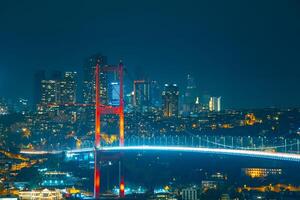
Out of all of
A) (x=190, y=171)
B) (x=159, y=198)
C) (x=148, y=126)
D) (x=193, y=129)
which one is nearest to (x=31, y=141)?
(x=148, y=126)

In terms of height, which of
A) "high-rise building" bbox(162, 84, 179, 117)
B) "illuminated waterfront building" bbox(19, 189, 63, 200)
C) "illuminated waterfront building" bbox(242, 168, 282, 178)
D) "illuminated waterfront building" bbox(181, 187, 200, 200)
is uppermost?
"high-rise building" bbox(162, 84, 179, 117)

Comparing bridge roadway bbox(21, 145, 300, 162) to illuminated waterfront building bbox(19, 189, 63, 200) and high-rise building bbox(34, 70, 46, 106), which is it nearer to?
illuminated waterfront building bbox(19, 189, 63, 200)

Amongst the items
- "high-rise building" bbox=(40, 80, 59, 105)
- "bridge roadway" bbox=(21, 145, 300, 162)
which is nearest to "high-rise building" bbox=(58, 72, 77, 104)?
"high-rise building" bbox=(40, 80, 59, 105)

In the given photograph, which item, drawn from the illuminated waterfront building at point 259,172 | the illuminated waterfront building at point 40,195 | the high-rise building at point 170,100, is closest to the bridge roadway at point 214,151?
the illuminated waterfront building at point 40,195

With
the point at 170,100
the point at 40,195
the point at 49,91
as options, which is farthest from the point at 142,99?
the point at 40,195

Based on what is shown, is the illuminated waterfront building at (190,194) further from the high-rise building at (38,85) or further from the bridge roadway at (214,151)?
the high-rise building at (38,85)

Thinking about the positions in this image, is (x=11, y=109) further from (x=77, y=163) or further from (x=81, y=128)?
(x=77, y=163)

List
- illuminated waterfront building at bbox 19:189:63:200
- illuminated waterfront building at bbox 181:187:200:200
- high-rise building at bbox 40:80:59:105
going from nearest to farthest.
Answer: illuminated waterfront building at bbox 19:189:63:200, illuminated waterfront building at bbox 181:187:200:200, high-rise building at bbox 40:80:59:105

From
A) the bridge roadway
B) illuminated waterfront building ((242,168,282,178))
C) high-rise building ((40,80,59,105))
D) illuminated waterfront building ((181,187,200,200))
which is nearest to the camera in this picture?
the bridge roadway

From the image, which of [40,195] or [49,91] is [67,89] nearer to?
[49,91]
